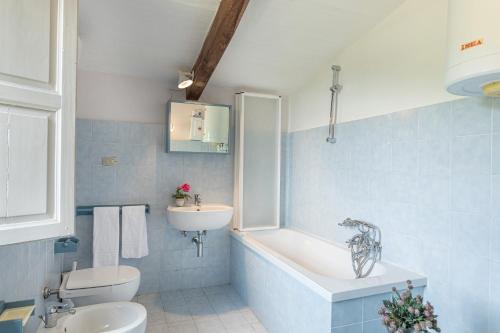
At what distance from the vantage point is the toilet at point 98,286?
2.12m

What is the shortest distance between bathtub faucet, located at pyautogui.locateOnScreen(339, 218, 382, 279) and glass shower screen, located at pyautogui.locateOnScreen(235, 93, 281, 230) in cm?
117

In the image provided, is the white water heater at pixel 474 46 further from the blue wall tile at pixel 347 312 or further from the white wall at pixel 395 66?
the blue wall tile at pixel 347 312

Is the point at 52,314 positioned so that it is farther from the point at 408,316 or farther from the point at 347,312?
the point at 408,316

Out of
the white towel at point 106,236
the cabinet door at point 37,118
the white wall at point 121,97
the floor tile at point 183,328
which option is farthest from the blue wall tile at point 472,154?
the white towel at point 106,236

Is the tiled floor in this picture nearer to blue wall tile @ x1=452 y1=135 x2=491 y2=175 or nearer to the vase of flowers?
the vase of flowers

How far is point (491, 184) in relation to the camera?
166 cm

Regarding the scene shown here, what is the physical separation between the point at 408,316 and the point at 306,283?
2.19ft

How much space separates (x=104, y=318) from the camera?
6.21ft

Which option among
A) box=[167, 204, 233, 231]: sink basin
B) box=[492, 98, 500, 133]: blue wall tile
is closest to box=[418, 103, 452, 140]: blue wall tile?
box=[492, 98, 500, 133]: blue wall tile

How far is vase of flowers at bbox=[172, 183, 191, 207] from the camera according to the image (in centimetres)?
310

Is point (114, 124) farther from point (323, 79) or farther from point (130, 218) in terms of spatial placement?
point (323, 79)

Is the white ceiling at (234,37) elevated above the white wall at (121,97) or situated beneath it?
elevated above

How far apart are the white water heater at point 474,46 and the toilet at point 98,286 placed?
239 cm

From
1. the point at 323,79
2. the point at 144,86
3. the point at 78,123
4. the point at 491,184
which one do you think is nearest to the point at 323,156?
the point at 323,79
